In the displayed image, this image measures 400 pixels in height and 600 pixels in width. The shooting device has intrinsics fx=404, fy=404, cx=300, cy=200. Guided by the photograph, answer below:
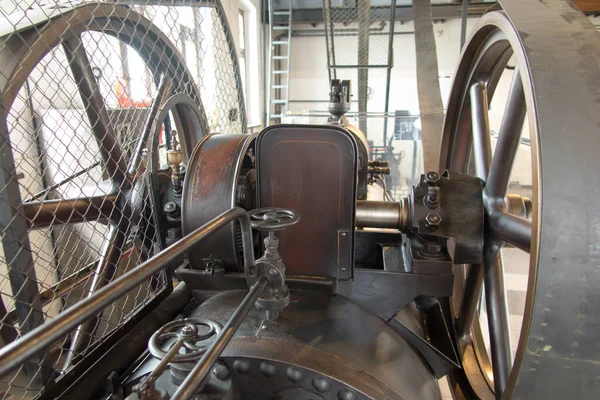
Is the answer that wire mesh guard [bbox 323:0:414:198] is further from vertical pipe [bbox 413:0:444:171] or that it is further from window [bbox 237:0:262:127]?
window [bbox 237:0:262:127]

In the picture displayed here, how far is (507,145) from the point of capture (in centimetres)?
107

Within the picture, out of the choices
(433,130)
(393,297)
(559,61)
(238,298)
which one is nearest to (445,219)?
(393,297)

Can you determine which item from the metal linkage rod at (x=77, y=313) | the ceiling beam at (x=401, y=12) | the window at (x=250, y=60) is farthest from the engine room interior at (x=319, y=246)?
the ceiling beam at (x=401, y=12)

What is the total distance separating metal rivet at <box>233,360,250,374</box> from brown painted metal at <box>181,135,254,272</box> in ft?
1.15

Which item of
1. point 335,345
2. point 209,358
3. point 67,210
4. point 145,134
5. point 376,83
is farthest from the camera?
point 376,83

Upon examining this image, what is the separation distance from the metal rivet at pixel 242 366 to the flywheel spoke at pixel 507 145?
2.52 feet

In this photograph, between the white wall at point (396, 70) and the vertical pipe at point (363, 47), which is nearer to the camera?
the vertical pipe at point (363, 47)

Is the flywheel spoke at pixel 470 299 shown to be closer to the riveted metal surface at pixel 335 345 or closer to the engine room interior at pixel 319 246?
the engine room interior at pixel 319 246

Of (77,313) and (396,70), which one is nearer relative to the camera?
(77,313)

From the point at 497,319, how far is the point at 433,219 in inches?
Answer: 12.4

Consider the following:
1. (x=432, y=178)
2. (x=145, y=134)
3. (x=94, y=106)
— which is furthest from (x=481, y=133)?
(x=94, y=106)

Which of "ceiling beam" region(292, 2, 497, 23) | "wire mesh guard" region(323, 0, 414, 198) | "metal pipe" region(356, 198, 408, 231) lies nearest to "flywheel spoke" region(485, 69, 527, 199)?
"metal pipe" region(356, 198, 408, 231)

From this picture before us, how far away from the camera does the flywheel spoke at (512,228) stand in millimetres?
888

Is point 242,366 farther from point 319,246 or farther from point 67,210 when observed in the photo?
point 67,210
